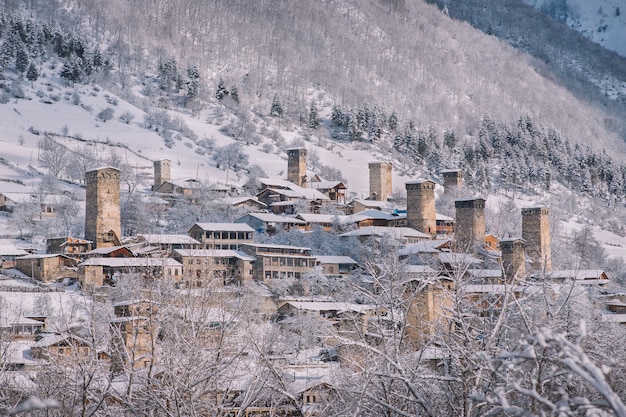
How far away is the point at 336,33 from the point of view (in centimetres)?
17825

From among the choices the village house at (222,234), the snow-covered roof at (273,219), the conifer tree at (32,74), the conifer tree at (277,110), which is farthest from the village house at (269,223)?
the conifer tree at (277,110)

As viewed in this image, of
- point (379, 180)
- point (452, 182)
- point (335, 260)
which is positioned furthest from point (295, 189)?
point (335, 260)

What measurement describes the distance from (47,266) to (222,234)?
33.9 feet

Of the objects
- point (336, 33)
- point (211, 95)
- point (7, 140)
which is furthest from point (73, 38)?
point (336, 33)

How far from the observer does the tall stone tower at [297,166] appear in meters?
72.5

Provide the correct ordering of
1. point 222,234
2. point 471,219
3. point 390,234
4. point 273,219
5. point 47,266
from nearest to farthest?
point 47,266 < point 222,234 < point 390,234 < point 273,219 < point 471,219

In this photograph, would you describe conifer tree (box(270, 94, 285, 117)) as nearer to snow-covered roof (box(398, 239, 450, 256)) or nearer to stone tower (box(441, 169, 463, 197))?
stone tower (box(441, 169, 463, 197))

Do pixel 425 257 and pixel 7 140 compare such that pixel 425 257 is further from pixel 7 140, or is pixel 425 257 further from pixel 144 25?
pixel 144 25

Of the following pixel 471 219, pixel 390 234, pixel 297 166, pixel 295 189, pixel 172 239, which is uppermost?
pixel 297 166

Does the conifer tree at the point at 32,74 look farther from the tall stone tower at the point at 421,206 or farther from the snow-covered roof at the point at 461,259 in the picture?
the snow-covered roof at the point at 461,259

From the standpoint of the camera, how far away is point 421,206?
5569 cm

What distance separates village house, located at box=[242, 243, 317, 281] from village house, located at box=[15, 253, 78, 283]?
8.92 m

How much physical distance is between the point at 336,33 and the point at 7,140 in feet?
371

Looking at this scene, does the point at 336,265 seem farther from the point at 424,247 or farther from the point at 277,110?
the point at 277,110
